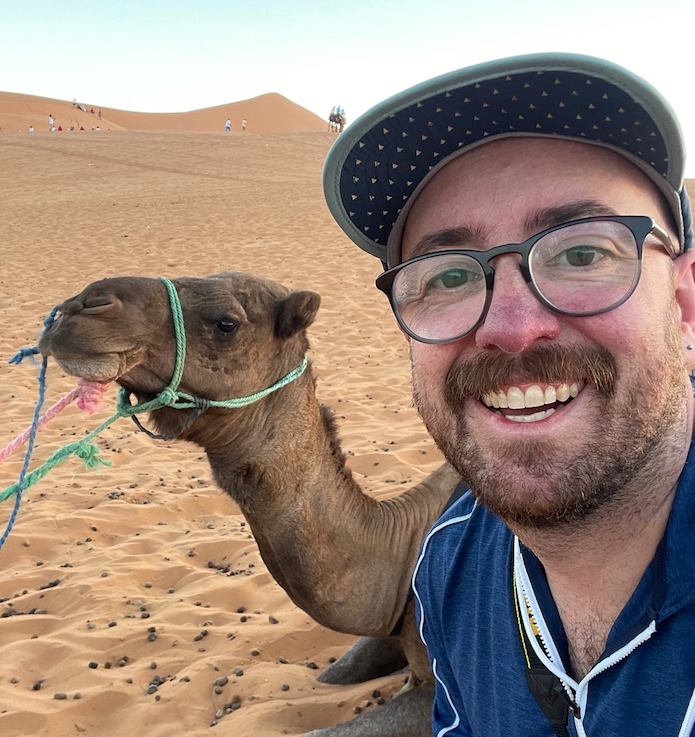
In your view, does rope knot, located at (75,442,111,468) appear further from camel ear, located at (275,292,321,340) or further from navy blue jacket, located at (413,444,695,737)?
navy blue jacket, located at (413,444,695,737)

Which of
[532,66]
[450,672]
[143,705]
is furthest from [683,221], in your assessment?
[143,705]

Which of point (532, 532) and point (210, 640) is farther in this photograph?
point (210, 640)

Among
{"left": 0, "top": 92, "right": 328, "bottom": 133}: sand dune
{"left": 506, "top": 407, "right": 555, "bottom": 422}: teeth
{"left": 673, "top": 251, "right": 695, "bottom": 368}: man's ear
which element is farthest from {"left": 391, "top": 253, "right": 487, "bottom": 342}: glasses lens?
{"left": 0, "top": 92, "right": 328, "bottom": 133}: sand dune

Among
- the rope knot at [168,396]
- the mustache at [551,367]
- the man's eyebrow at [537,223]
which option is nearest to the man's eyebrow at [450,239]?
the man's eyebrow at [537,223]

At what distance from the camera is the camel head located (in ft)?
8.65

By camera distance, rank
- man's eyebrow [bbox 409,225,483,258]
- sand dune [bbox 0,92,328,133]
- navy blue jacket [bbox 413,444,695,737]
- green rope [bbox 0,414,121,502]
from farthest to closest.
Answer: sand dune [bbox 0,92,328,133]
green rope [bbox 0,414,121,502]
man's eyebrow [bbox 409,225,483,258]
navy blue jacket [bbox 413,444,695,737]

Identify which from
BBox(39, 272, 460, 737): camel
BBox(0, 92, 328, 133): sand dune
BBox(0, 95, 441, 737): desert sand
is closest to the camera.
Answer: BBox(39, 272, 460, 737): camel

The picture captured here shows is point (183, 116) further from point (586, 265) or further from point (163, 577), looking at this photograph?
point (586, 265)

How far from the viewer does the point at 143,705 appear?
350cm

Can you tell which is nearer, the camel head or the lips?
the lips

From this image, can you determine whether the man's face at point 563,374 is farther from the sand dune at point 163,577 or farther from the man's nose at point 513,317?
the sand dune at point 163,577

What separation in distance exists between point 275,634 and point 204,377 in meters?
1.84

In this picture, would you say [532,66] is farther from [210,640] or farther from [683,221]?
[210,640]

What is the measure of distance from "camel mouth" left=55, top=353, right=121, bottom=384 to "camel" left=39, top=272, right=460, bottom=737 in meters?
0.02
